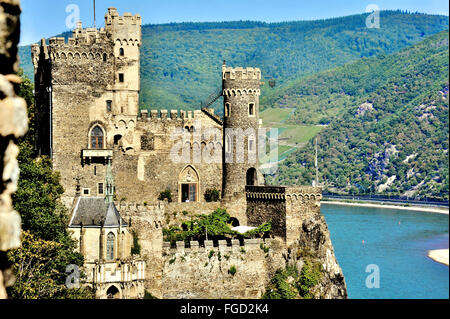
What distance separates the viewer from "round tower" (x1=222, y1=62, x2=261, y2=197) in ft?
156

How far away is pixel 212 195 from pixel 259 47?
355 ft

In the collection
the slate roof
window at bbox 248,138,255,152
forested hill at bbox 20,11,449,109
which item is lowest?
the slate roof

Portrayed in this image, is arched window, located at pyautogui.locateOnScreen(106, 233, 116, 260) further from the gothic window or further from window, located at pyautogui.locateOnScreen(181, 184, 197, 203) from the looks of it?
the gothic window

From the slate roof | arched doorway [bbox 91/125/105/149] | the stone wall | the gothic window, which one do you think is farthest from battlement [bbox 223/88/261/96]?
the stone wall

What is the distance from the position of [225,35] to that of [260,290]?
105m

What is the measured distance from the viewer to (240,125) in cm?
4766

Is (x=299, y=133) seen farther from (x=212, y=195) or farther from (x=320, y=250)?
(x=320, y=250)

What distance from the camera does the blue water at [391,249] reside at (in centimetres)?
6538

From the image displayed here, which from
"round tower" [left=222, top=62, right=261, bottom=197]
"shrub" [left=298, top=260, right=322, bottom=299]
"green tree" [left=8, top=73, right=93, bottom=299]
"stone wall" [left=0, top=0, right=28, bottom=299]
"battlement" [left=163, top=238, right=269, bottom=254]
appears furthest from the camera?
"round tower" [left=222, top=62, right=261, bottom=197]

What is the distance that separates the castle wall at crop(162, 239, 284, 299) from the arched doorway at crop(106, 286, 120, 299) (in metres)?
2.47

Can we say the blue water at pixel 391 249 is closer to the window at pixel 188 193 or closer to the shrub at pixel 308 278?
the shrub at pixel 308 278

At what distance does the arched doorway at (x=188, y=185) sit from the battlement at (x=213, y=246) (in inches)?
225

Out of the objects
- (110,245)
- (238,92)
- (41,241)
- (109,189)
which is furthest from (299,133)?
(41,241)

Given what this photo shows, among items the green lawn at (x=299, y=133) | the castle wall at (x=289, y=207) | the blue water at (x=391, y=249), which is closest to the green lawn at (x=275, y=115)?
the green lawn at (x=299, y=133)
